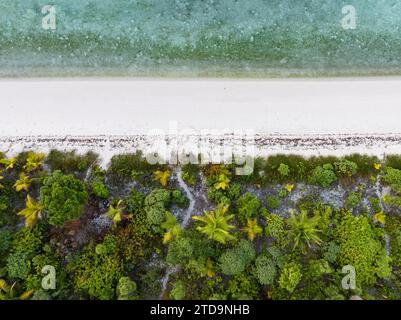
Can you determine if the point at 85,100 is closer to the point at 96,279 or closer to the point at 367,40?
the point at 96,279

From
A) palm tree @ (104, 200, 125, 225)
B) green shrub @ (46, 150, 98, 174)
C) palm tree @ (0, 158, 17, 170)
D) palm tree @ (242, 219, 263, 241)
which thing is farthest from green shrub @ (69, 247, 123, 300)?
palm tree @ (242, 219, 263, 241)

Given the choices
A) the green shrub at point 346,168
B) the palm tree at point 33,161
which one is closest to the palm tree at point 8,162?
the palm tree at point 33,161

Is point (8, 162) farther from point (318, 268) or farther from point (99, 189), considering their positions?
point (318, 268)

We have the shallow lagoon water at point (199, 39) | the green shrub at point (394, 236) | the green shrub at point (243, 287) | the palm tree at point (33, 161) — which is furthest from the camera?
the shallow lagoon water at point (199, 39)

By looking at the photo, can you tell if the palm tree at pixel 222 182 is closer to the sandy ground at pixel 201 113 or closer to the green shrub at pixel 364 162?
the sandy ground at pixel 201 113

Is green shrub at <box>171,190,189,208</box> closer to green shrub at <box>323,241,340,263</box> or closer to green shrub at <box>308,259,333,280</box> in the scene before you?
green shrub at <box>308,259,333,280</box>
